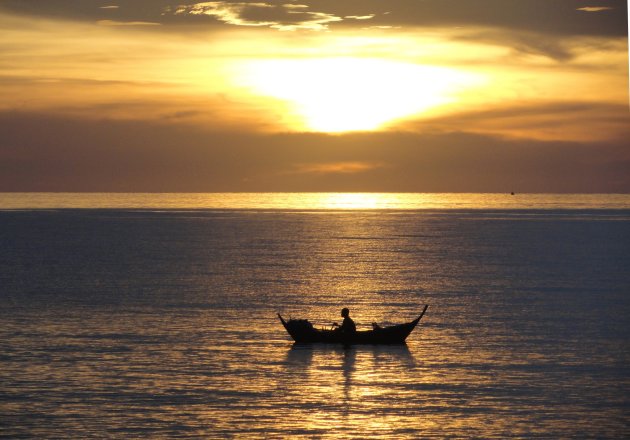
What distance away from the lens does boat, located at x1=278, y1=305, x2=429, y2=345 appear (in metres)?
35.7

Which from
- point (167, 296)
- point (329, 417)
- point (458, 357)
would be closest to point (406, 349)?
point (458, 357)

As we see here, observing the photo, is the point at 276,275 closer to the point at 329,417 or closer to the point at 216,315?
the point at 216,315

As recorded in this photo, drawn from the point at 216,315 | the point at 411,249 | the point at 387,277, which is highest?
the point at 411,249

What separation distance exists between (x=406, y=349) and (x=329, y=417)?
10.5m

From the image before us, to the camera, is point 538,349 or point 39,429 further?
point 538,349

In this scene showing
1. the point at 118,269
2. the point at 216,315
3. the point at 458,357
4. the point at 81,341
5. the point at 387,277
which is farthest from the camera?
the point at 118,269

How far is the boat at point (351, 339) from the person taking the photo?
117ft

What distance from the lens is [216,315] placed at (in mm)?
43969

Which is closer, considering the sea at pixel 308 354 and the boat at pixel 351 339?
the sea at pixel 308 354

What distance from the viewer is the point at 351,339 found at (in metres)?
35.6

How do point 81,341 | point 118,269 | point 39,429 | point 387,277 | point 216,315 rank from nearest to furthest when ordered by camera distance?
point 39,429, point 81,341, point 216,315, point 387,277, point 118,269

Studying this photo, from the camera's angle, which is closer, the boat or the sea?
the sea

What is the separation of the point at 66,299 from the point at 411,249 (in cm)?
5078

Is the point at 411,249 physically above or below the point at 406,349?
above
